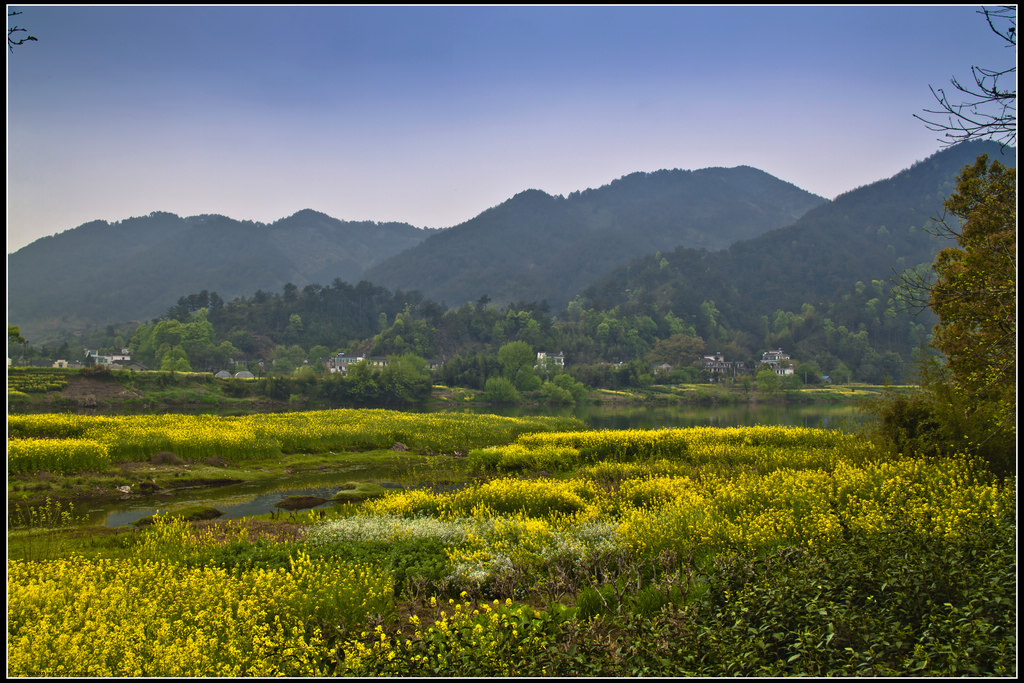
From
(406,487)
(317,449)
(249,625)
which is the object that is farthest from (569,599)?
(317,449)

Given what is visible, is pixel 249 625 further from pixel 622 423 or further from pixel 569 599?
pixel 622 423

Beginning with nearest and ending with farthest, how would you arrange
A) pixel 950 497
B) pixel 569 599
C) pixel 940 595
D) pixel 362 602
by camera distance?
pixel 940 595 → pixel 362 602 → pixel 569 599 → pixel 950 497

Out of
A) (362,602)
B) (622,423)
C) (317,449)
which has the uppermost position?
(362,602)

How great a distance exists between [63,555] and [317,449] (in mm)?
18736

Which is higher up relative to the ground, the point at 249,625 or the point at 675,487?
the point at 249,625

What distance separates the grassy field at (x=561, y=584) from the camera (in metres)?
4.99

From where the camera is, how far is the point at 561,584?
8.03 m

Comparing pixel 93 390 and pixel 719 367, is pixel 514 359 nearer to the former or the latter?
pixel 93 390

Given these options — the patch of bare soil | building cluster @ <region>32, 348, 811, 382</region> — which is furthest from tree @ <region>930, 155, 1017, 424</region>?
building cluster @ <region>32, 348, 811, 382</region>

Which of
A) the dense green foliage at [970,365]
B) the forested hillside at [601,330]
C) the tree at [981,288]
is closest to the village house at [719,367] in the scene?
the forested hillside at [601,330]

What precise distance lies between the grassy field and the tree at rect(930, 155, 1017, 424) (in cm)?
231

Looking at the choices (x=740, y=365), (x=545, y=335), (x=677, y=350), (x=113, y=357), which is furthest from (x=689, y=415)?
(x=113, y=357)

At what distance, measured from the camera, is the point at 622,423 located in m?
56.9

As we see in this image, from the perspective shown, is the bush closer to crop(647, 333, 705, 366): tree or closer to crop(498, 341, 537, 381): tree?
crop(498, 341, 537, 381): tree
